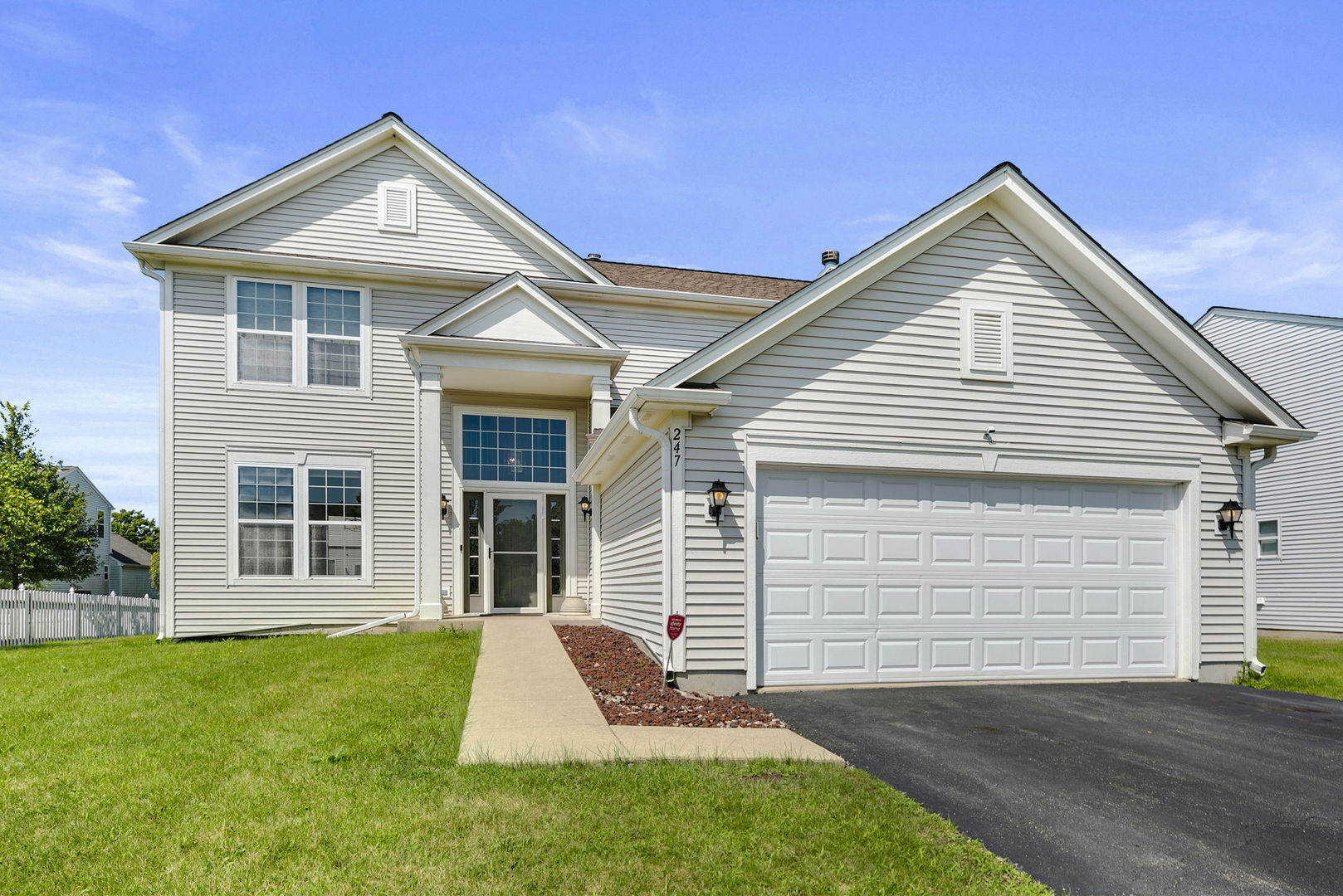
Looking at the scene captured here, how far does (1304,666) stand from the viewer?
41.8 feet

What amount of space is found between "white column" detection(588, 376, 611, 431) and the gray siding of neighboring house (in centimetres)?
497

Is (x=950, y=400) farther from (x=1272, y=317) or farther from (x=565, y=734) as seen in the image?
(x=1272, y=317)

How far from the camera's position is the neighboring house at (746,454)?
9242 millimetres

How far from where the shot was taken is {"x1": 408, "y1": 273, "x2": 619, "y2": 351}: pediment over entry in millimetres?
13266

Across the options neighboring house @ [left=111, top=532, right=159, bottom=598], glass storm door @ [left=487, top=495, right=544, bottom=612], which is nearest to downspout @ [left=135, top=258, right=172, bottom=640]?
glass storm door @ [left=487, top=495, right=544, bottom=612]

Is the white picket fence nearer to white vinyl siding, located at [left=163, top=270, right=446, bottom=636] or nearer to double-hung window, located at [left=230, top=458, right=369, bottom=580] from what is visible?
white vinyl siding, located at [left=163, top=270, right=446, bottom=636]

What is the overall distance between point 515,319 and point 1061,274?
25.7 feet

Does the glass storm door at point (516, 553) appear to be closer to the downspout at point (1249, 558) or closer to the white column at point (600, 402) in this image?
the white column at point (600, 402)

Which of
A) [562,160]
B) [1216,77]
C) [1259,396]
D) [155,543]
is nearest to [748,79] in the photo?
[562,160]

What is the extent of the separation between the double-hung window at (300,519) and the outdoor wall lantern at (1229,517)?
12450mm

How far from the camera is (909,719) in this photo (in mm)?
7672

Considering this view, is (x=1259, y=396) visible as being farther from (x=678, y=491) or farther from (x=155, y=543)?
(x=155, y=543)

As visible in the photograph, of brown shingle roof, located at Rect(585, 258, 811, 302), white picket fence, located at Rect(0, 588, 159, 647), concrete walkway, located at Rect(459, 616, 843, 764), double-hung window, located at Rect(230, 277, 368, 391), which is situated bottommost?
white picket fence, located at Rect(0, 588, 159, 647)

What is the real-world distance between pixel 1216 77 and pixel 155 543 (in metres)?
68.8
